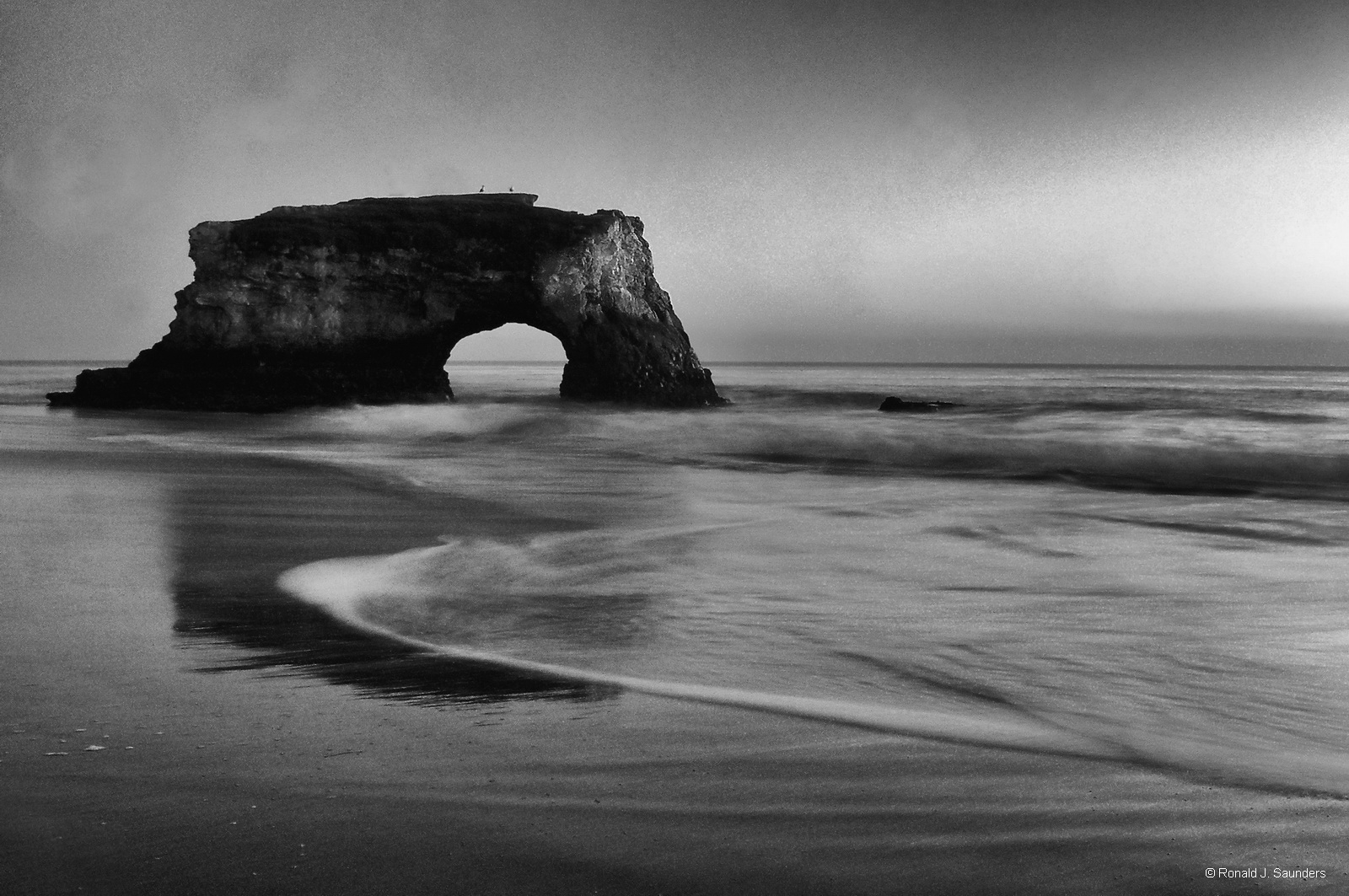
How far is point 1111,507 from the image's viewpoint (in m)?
11.8

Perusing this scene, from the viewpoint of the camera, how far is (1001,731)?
141 inches

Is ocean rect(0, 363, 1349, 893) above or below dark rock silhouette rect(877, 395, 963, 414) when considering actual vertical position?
below

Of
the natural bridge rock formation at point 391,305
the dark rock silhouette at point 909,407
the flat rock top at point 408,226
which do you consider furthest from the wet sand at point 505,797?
the dark rock silhouette at point 909,407

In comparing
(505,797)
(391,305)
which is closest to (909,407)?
(391,305)

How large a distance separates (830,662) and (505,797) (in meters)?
2.05

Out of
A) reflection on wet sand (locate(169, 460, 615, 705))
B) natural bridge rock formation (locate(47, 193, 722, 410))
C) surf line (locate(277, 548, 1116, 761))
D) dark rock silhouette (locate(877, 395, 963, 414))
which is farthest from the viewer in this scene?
dark rock silhouette (locate(877, 395, 963, 414))

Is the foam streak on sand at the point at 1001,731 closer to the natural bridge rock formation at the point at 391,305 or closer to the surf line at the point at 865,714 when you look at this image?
the surf line at the point at 865,714

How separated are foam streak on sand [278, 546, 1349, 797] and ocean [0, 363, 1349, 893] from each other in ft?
0.05

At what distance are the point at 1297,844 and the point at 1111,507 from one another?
9.78m

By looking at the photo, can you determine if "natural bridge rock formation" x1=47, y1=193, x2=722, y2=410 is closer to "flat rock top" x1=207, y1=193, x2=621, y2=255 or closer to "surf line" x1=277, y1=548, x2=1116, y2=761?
"flat rock top" x1=207, y1=193, x2=621, y2=255

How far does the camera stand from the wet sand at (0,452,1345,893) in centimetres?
244

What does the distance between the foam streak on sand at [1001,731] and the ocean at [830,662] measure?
0.6 inches

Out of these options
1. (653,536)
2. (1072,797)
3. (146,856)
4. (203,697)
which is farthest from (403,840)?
(653,536)

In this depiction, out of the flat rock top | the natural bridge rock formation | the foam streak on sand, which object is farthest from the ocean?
the flat rock top
